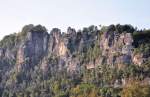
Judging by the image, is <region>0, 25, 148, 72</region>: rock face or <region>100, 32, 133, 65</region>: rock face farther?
<region>0, 25, 148, 72</region>: rock face

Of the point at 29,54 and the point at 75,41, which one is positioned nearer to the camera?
the point at 75,41

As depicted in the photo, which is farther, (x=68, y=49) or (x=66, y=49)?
(x=66, y=49)

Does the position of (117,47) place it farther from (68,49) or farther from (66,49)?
(66,49)

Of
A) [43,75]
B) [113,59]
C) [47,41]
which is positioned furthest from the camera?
[47,41]

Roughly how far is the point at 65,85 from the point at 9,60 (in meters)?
32.5

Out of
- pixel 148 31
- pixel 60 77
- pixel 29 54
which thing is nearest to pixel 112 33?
pixel 148 31

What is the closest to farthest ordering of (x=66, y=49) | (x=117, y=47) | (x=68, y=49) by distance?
(x=117, y=47), (x=68, y=49), (x=66, y=49)

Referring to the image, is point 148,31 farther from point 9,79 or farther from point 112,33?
point 9,79

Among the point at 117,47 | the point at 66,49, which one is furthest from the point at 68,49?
the point at 117,47

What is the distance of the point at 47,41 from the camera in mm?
139625

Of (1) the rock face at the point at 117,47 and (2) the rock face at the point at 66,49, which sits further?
(2) the rock face at the point at 66,49

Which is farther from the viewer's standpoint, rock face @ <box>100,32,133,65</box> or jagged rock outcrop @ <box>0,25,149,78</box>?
jagged rock outcrop @ <box>0,25,149,78</box>

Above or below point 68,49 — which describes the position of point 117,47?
below

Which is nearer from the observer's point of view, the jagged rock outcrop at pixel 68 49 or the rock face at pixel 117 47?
the rock face at pixel 117 47
